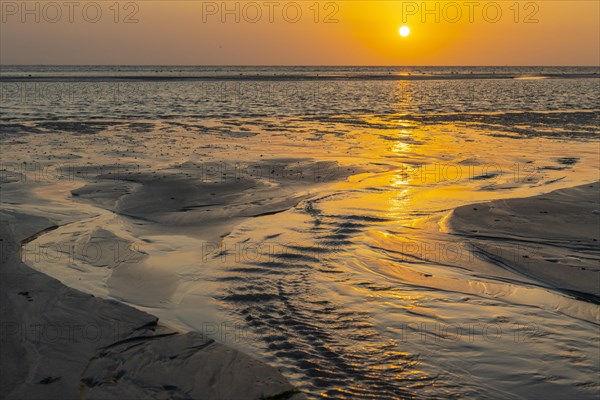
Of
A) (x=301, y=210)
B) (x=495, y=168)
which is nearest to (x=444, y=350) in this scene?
(x=301, y=210)

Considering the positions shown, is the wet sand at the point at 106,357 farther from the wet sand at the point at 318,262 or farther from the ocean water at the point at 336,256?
the ocean water at the point at 336,256

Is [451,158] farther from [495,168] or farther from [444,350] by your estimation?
[444,350]

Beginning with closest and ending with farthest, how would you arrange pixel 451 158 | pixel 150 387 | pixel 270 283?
1. pixel 150 387
2. pixel 270 283
3. pixel 451 158

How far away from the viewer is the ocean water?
5445mm

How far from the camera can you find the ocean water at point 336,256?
5445 millimetres

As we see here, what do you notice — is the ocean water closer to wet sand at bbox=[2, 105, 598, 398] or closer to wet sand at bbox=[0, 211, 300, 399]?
wet sand at bbox=[2, 105, 598, 398]

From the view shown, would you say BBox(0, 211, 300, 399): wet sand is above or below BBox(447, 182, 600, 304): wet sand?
below

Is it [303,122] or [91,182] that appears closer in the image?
[91,182]

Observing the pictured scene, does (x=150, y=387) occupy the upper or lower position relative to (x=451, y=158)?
lower

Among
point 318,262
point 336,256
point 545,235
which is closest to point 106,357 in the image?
point 318,262

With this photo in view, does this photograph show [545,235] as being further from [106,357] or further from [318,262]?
[106,357]

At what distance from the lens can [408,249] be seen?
8.76 meters

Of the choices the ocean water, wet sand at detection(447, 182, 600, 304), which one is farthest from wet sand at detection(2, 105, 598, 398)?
wet sand at detection(447, 182, 600, 304)

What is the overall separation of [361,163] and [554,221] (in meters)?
6.98
